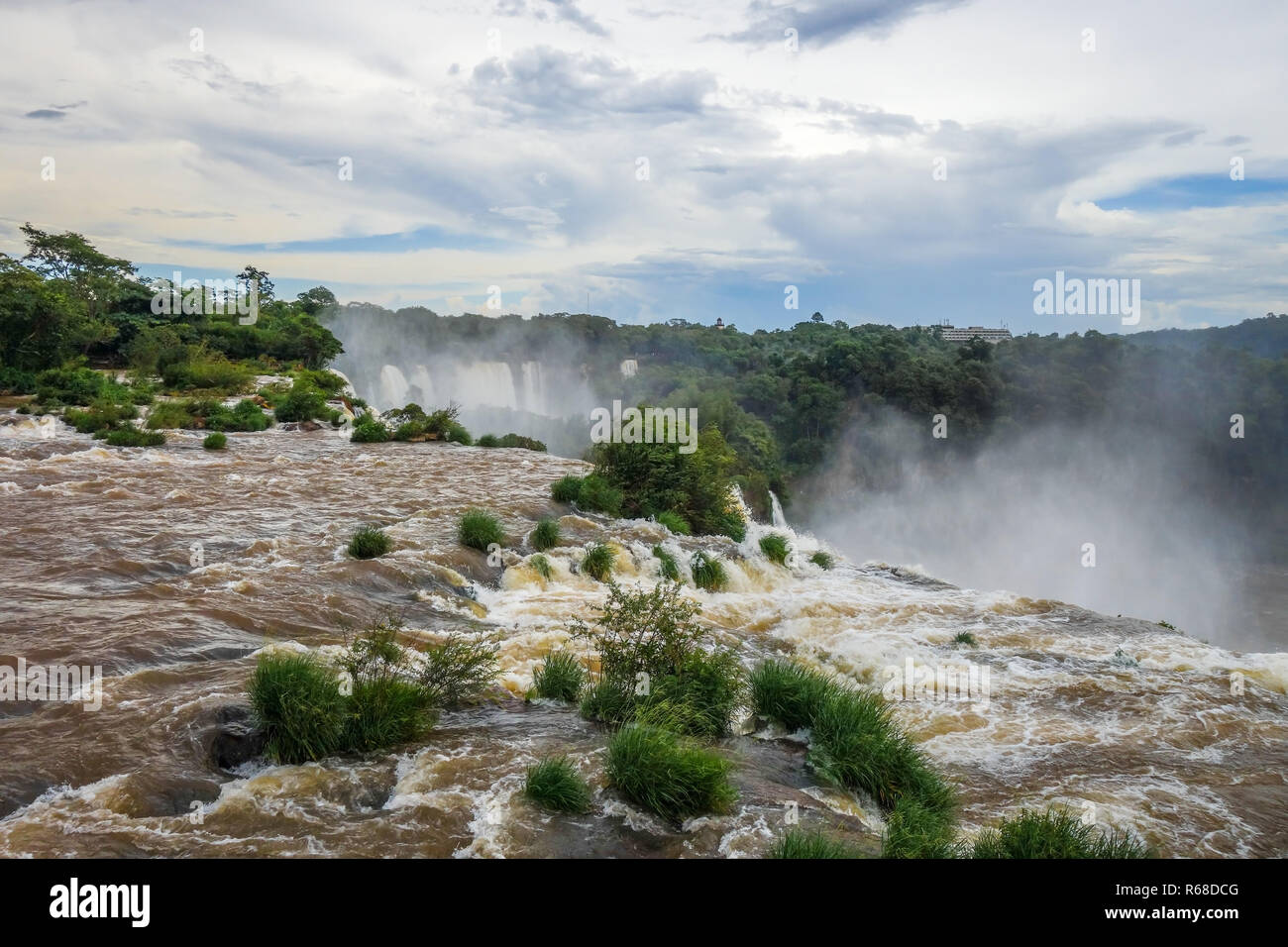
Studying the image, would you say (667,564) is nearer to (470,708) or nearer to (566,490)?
(566,490)

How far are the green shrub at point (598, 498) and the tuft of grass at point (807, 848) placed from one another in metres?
14.9

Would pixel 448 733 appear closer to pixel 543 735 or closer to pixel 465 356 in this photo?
pixel 543 735

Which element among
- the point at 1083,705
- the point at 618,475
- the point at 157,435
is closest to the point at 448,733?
the point at 1083,705

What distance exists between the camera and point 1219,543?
6725 cm

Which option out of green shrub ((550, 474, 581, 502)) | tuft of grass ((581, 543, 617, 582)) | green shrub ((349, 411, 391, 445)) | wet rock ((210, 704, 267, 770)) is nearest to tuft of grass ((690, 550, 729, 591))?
tuft of grass ((581, 543, 617, 582))

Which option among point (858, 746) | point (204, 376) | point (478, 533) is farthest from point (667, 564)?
point (204, 376)

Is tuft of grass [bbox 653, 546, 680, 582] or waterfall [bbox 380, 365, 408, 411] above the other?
waterfall [bbox 380, 365, 408, 411]

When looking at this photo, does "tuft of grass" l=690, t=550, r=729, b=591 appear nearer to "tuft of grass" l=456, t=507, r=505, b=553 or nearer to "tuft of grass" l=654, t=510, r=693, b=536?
"tuft of grass" l=654, t=510, r=693, b=536

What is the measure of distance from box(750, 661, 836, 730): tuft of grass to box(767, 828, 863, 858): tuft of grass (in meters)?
2.57

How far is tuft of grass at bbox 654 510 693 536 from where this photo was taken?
19688 mm

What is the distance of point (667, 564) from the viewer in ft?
52.3

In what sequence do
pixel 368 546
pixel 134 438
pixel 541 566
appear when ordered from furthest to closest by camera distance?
pixel 134 438 → pixel 541 566 → pixel 368 546

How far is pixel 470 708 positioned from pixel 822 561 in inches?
547

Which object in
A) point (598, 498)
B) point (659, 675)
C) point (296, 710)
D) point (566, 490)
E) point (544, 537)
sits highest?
point (566, 490)
